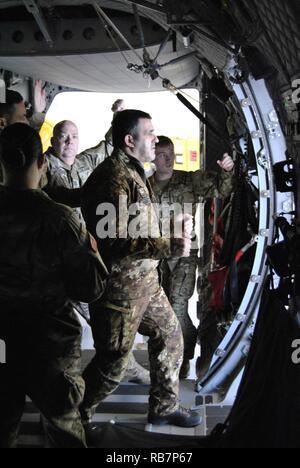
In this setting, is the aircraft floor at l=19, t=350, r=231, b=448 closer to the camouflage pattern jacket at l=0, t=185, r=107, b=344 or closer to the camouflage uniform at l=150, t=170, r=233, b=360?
the camouflage uniform at l=150, t=170, r=233, b=360

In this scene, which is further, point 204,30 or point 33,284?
point 204,30

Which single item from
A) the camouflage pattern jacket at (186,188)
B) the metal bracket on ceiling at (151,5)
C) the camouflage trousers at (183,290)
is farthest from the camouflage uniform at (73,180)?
the metal bracket on ceiling at (151,5)

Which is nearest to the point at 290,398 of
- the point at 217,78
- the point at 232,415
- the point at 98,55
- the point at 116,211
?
the point at 232,415

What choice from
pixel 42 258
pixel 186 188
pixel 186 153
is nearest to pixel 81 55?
pixel 186 188

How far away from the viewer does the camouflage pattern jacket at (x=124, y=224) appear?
338 centimetres

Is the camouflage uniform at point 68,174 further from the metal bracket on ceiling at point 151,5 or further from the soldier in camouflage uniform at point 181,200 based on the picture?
the metal bracket on ceiling at point 151,5

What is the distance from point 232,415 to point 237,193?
1850 millimetres

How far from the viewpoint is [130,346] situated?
3678mm

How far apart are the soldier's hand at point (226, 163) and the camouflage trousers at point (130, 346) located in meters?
1.26

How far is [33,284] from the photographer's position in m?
2.74

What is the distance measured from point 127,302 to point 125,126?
1009 millimetres

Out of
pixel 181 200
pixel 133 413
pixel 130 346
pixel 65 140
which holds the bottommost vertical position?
pixel 133 413

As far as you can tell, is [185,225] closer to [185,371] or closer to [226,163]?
[226,163]
